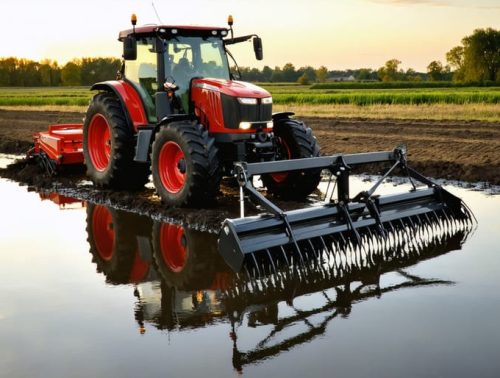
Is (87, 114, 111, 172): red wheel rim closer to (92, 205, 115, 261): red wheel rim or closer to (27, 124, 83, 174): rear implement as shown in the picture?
(27, 124, 83, 174): rear implement

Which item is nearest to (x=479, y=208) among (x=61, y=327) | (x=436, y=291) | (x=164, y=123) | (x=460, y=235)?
(x=460, y=235)

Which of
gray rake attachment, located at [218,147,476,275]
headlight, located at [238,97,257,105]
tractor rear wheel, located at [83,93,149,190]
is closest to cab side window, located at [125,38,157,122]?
tractor rear wheel, located at [83,93,149,190]

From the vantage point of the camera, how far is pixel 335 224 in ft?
23.7

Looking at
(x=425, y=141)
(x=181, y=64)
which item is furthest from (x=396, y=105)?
(x=181, y=64)

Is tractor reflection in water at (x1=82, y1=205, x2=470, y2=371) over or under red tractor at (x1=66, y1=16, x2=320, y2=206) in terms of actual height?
under

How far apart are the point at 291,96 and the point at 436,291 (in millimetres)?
31922

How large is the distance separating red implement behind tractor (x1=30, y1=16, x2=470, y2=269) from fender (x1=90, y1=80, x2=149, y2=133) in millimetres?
14

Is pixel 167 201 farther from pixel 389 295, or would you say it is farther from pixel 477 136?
pixel 477 136

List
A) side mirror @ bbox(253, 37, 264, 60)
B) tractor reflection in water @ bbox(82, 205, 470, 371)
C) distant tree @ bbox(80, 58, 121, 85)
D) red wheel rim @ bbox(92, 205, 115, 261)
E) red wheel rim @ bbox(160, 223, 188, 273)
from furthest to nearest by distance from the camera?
distant tree @ bbox(80, 58, 121, 85) → side mirror @ bbox(253, 37, 264, 60) → red wheel rim @ bbox(92, 205, 115, 261) → red wheel rim @ bbox(160, 223, 188, 273) → tractor reflection in water @ bbox(82, 205, 470, 371)

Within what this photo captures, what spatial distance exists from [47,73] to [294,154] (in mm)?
84042

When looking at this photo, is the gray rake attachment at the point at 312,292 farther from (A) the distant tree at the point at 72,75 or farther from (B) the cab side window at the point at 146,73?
(A) the distant tree at the point at 72,75

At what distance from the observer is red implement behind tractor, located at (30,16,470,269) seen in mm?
7594

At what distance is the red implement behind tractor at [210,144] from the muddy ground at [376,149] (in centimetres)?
38

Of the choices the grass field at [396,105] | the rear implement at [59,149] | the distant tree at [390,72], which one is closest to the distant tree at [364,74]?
the distant tree at [390,72]
